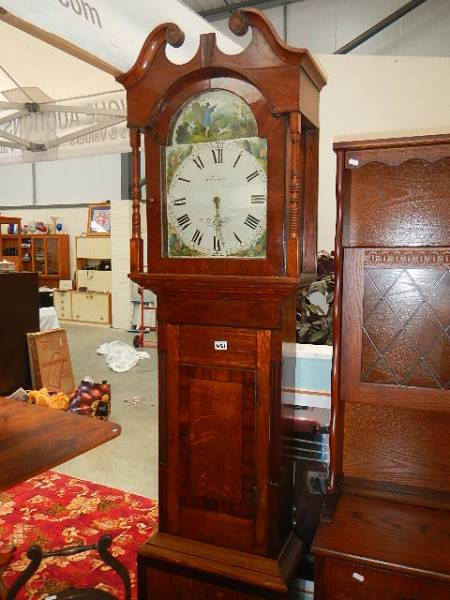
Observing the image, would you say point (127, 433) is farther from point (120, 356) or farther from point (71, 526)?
point (120, 356)

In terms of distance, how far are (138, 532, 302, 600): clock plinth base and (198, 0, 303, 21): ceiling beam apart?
18.9ft

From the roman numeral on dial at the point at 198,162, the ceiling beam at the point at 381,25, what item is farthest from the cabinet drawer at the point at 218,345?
the ceiling beam at the point at 381,25

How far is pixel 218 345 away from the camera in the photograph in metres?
1.52

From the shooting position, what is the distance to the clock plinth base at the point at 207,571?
1481mm

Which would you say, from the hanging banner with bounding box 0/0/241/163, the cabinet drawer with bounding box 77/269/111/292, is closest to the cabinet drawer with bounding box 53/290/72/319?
the cabinet drawer with bounding box 77/269/111/292

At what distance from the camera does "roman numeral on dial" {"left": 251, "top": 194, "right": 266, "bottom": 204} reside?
143 centimetres

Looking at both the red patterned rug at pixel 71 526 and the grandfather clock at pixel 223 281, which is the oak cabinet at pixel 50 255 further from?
the grandfather clock at pixel 223 281

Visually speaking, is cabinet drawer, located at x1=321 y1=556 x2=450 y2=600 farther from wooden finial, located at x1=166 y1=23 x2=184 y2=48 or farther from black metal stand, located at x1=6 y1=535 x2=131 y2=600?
wooden finial, located at x1=166 y1=23 x2=184 y2=48

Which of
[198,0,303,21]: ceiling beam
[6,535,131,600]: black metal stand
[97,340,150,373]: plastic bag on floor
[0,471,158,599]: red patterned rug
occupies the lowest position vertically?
[0,471,158,599]: red patterned rug

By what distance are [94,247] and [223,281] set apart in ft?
25.3

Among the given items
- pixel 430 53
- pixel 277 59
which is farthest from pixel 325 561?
pixel 430 53

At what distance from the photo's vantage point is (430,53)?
5.25 m

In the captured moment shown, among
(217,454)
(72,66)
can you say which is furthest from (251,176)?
(72,66)

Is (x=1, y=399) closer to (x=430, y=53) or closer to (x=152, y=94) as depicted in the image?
(x=152, y=94)
